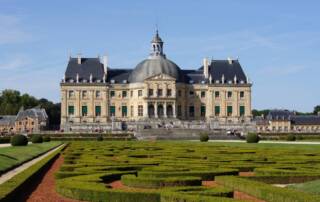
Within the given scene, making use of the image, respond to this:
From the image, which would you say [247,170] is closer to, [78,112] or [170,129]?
[170,129]

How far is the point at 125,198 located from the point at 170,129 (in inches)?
2377

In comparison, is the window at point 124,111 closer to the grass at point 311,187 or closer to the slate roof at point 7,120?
the slate roof at point 7,120

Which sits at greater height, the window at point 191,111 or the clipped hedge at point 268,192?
the window at point 191,111

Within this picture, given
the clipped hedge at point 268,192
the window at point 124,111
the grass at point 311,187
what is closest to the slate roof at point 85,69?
the window at point 124,111

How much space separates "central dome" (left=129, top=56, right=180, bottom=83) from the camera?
84125 mm

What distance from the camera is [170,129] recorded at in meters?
71.6

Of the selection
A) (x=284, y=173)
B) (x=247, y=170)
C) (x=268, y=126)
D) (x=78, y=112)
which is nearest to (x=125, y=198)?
(x=284, y=173)

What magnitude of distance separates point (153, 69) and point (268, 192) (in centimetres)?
7320

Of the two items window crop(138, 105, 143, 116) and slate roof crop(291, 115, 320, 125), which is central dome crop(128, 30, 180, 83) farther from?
slate roof crop(291, 115, 320, 125)

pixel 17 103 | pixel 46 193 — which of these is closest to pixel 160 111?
pixel 17 103

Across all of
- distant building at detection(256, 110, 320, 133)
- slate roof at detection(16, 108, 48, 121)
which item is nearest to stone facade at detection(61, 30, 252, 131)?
slate roof at detection(16, 108, 48, 121)

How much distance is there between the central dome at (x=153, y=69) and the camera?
276 feet

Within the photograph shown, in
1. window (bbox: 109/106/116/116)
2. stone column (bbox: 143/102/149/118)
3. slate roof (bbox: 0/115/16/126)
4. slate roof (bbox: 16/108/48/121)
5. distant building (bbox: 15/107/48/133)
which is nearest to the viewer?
stone column (bbox: 143/102/149/118)

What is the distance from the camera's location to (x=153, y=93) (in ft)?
272
